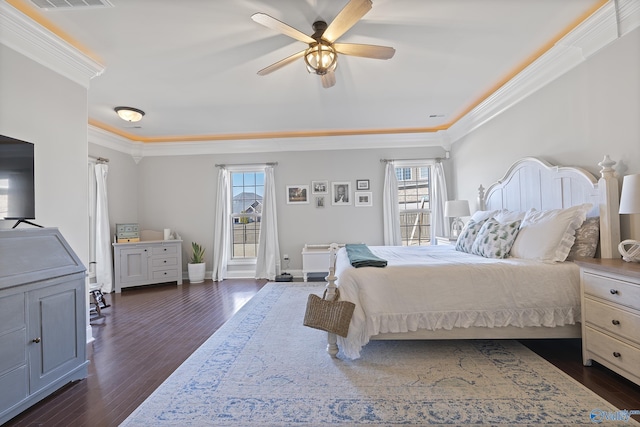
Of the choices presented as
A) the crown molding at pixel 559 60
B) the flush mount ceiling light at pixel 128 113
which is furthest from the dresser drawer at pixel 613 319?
the flush mount ceiling light at pixel 128 113

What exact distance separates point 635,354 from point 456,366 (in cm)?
101

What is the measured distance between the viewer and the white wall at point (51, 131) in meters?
2.35

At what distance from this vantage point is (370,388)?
1.99 meters

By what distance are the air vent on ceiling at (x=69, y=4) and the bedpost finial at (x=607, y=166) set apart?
384 cm

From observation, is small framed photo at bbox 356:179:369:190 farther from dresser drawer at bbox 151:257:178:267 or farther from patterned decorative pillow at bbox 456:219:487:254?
dresser drawer at bbox 151:257:178:267

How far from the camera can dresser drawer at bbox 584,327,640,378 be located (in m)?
1.80

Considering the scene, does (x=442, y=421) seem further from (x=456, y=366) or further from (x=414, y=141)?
(x=414, y=141)

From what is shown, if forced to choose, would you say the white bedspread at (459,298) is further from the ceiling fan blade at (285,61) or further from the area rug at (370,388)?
the ceiling fan blade at (285,61)

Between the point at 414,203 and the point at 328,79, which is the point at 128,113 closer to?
the point at 328,79

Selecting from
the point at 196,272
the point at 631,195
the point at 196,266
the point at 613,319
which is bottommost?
the point at 196,272

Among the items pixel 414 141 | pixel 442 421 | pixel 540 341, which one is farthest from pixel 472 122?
pixel 442 421

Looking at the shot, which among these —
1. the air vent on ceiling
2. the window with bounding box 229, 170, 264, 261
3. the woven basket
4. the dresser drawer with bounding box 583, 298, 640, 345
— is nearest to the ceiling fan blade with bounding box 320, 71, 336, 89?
the air vent on ceiling

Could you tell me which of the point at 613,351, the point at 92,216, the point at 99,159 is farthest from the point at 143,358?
the point at 99,159

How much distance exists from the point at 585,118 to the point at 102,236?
6350 mm
